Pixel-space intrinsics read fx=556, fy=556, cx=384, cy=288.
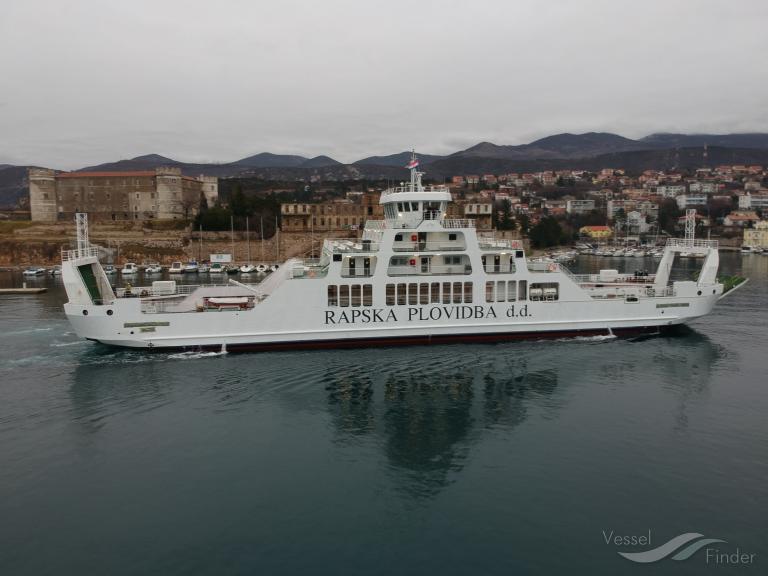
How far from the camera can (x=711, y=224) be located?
495 feet

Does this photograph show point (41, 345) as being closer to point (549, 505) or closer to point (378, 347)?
point (378, 347)

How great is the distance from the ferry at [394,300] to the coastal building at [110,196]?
241 feet

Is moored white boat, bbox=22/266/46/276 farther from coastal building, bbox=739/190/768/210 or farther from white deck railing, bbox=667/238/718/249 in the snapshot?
coastal building, bbox=739/190/768/210

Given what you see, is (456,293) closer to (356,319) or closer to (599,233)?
(356,319)

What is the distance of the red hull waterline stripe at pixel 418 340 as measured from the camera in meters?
25.7

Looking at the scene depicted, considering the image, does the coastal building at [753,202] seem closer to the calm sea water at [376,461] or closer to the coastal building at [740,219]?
the coastal building at [740,219]

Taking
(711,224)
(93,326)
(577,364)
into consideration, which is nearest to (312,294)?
(93,326)

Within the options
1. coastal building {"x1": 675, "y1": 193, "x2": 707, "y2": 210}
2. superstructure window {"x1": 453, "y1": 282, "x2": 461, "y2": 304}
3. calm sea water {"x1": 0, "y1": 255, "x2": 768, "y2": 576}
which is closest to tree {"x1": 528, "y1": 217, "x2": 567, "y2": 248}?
calm sea water {"x1": 0, "y1": 255, "x2": 768, "y2": 576}

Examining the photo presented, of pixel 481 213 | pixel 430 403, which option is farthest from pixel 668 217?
pixel 430 403

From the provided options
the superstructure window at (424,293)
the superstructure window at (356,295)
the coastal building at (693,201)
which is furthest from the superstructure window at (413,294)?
the coastal building at (693,201)

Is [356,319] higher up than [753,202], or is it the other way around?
[753,202]

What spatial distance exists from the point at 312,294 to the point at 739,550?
18520 mm

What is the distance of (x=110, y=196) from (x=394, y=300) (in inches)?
3388

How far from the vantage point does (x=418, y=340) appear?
87.7 feet
